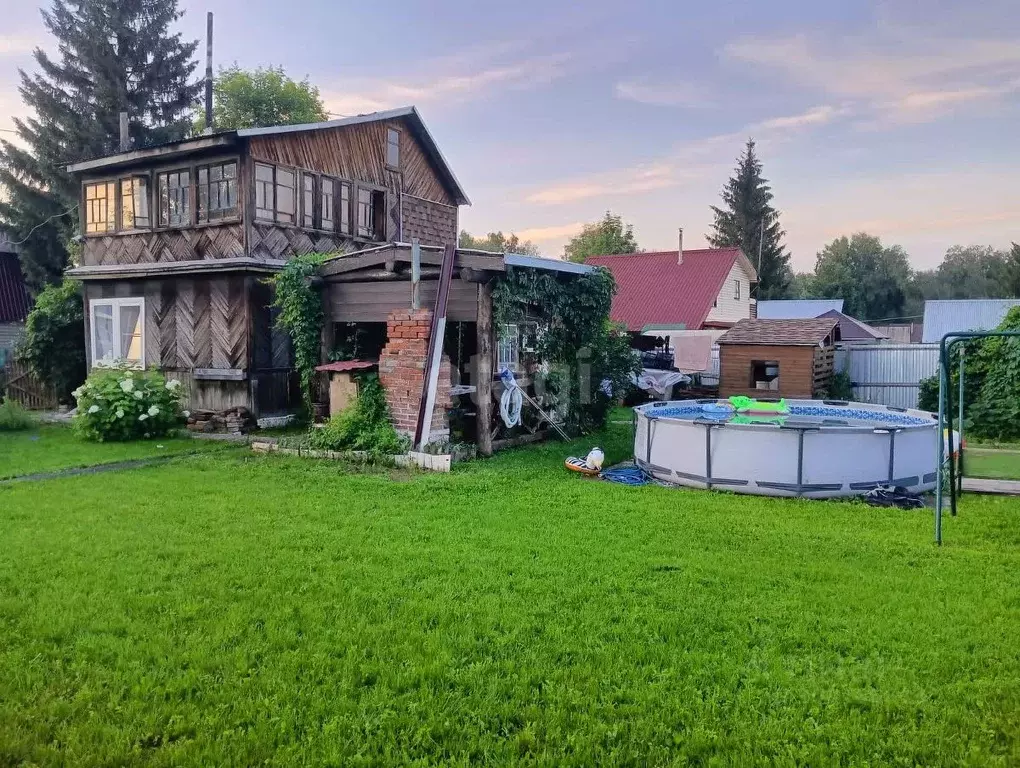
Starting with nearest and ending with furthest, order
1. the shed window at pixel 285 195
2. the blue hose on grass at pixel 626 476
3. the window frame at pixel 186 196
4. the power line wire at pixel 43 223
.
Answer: the blue hose on grass at pixel 626 476 < the window frame at pixel 186 196 < the shed window at pixel 285 195 < the power line wire at pixel 43 223

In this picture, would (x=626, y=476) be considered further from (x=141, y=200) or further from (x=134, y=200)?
(x=134, y=200)

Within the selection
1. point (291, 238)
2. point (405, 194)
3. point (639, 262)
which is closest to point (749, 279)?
point (639, 262)

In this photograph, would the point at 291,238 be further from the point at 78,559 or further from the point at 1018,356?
the point at 1018,356

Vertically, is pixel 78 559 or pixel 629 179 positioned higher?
pixel 629 179

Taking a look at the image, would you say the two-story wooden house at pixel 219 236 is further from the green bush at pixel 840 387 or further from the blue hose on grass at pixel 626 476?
the green bush at pixel 840 387

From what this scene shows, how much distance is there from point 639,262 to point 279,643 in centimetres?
3109

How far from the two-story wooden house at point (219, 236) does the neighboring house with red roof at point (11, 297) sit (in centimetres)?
1250

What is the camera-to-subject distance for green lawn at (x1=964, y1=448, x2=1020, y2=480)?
31.9ft

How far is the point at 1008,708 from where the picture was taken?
3.55 meters

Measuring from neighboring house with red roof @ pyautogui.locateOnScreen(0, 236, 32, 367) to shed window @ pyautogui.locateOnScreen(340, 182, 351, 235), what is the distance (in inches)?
632

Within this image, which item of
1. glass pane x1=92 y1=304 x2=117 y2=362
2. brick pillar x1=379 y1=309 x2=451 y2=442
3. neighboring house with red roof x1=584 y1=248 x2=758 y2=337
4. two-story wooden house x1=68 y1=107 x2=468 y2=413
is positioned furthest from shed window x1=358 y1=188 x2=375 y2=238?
neighboring house with red roof x1=584 y1=248 x2=758 y2=337

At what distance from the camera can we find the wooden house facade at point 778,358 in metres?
16.5

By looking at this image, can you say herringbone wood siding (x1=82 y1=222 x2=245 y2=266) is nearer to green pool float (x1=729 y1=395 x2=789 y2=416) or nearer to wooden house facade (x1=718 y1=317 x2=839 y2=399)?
green pool float (x1=729 y1=395 x2=789 y2=416)

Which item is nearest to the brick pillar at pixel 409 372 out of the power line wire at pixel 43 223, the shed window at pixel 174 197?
the shed window at pixel 174 197
